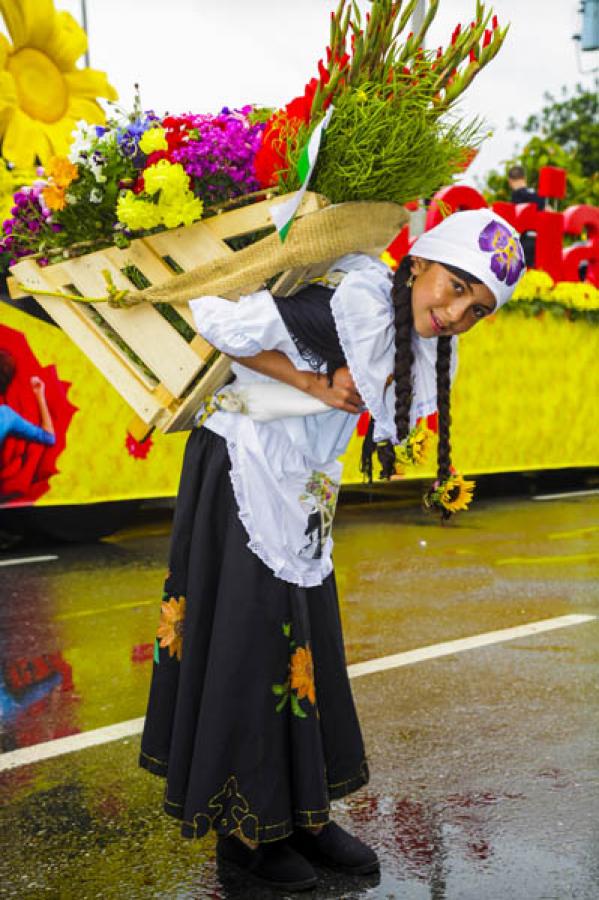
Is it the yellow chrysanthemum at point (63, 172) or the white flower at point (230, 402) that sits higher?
the yellow chrysanthemum at point (63, 172)

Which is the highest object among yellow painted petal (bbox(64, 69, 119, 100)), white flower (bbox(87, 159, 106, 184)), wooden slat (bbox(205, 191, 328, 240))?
yellow painted petal (bbox(64, 69, 119, 100))

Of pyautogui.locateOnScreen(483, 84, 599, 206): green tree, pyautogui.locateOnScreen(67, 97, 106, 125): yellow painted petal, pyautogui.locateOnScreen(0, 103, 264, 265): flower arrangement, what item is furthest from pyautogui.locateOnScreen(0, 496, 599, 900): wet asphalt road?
pyautogui.locateOnScreen(483, 84, 599, 206): green tree

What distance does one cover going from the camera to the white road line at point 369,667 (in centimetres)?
438

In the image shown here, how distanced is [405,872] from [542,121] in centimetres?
4546

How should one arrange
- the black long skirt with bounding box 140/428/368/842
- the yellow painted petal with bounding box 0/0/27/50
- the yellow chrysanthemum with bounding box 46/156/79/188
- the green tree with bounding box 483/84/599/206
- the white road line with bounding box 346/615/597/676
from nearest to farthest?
the black long skirt with bounding box 140/428/368/842 < the yellow chrysanthemum with bounding box 46/156/79/188 < the white road line with bounding box 346/615/597/676 < the yellow painted petal with bounding box 0/0/27/50 < the green tree with bounding box 483/84/599/206

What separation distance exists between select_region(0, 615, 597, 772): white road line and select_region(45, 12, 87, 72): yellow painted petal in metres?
5.74

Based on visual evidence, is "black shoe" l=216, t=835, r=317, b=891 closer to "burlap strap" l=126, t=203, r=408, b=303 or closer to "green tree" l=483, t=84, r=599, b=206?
"burlap strap" l=126, t=203, r=408, b=303

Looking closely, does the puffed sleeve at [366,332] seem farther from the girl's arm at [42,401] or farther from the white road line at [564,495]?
the white road line at [564,495]

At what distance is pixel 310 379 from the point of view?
10.5 feet

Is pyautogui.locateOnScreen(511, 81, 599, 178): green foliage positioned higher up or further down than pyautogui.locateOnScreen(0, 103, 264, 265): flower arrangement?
higher up

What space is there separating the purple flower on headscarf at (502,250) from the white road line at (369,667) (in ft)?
7.78

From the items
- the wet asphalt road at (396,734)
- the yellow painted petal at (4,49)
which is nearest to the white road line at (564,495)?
the wet asphalt road at (396,734)

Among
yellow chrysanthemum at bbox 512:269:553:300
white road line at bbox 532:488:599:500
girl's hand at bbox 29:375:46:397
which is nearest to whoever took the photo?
girl's hand at bbox 29:375:46:397

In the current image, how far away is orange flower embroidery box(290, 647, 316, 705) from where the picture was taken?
324 centimetres
